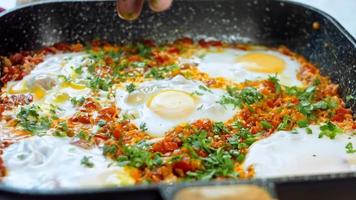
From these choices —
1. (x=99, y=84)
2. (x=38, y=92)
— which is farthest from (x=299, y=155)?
(x=38, y=92)

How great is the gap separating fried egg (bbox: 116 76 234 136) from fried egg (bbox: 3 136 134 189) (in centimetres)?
41

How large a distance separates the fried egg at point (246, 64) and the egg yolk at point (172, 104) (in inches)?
16.5

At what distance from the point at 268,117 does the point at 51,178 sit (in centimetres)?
124

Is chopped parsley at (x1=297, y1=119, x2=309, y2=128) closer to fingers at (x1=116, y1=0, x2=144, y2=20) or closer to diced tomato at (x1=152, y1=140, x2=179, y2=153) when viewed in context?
diced tomato at (x1=152, y1=140, x2=179, y2=153)

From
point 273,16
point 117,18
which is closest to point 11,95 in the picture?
point 117,18

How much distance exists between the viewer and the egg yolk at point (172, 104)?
3.04m

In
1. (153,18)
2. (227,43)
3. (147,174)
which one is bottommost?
(147,174)

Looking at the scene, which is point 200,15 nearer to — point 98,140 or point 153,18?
point 153,18

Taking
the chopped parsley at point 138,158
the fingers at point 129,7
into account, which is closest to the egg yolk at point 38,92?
the chopped parsley at point 138,158

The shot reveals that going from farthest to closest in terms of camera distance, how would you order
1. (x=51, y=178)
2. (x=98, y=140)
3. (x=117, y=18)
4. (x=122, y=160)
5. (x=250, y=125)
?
(x=117, y=18), (x=250, y=125), (x=98, y=140), (x=122, y=160), (x=51, y=178)

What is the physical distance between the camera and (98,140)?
9.12ft

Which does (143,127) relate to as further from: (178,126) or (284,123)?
(284,123)

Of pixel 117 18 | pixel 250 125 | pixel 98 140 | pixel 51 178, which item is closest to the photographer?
pixel 51 178

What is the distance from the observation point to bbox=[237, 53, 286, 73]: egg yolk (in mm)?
3578
